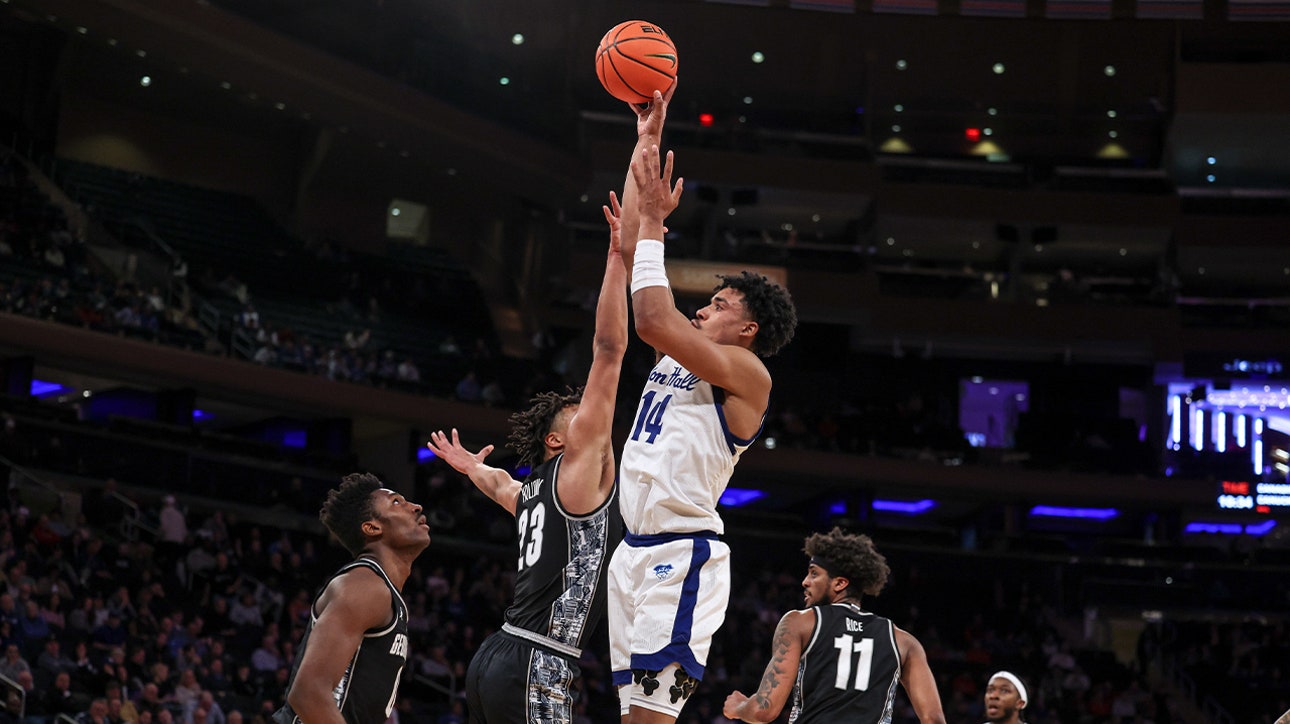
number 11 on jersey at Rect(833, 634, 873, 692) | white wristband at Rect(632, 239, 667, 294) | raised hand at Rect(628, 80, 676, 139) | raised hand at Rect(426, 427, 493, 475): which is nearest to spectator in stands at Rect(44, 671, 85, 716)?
raised hand at Rect(426, 427, 493, 475)

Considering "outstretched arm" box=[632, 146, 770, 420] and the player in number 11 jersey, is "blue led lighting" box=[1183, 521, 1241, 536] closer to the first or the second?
the player in number 11 jersey

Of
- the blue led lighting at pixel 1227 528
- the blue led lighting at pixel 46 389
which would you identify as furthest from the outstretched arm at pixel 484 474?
the blue led lighting at pixel 1227 528

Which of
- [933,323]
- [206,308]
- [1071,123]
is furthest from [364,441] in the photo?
[1071,123]

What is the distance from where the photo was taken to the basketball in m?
6.22

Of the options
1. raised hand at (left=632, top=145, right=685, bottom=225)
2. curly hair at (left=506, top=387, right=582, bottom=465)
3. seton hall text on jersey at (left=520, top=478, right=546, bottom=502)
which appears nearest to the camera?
raised hand at (left=632, top=145, right=685, bottom=225)

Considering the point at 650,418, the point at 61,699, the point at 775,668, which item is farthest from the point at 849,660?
the point at 61,699

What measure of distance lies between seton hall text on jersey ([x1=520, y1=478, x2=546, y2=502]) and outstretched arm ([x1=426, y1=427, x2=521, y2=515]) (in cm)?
36

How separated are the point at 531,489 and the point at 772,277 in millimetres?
20595

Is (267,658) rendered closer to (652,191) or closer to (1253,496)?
(652,191)

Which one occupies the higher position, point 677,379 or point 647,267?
point 647,267

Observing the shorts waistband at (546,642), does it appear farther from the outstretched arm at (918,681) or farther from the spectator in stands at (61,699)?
the spectator in stands at (61,699)

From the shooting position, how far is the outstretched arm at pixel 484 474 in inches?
262

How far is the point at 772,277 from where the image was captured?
26281 mm

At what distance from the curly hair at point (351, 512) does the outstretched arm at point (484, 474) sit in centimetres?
69
